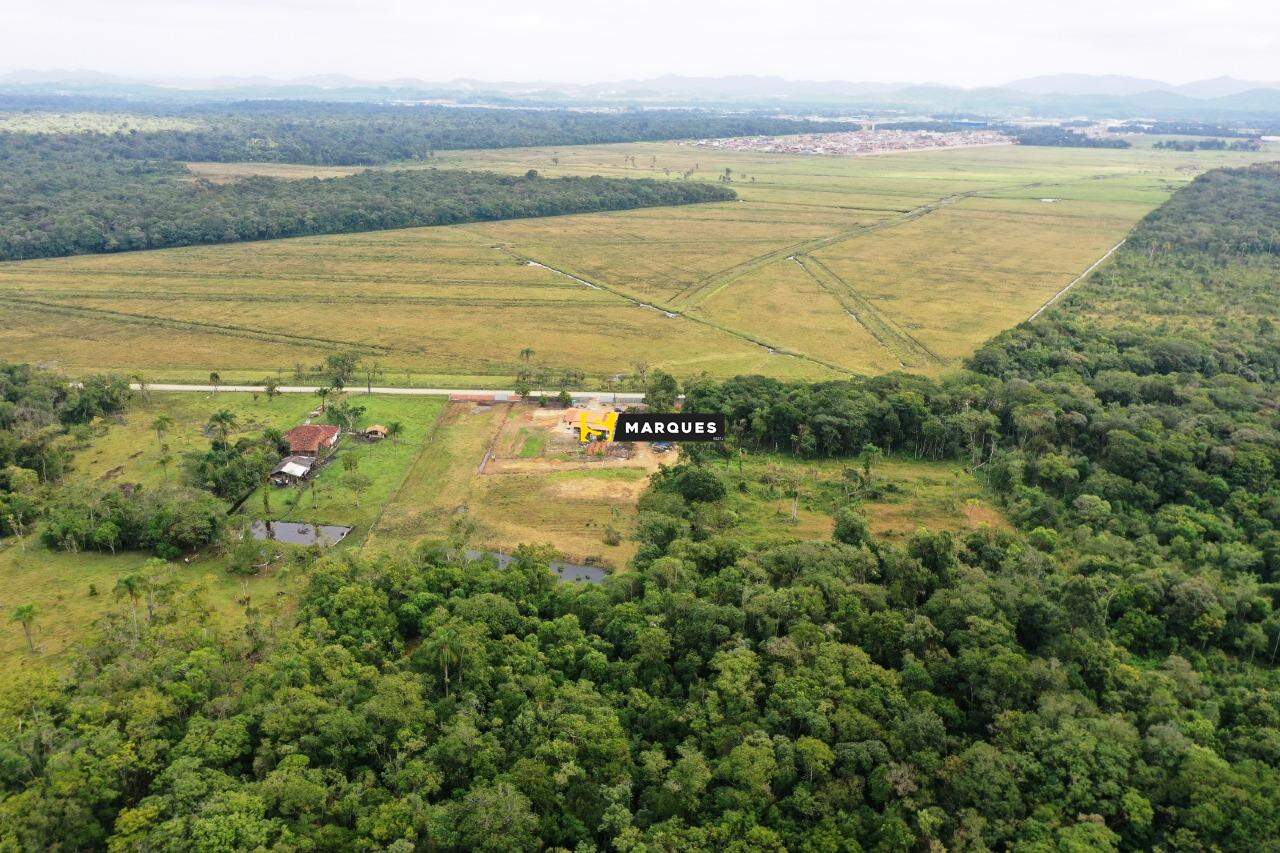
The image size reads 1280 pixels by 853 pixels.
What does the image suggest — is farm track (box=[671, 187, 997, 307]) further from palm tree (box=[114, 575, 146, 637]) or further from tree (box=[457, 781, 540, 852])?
tree (box=[457, 781, 540, 852])

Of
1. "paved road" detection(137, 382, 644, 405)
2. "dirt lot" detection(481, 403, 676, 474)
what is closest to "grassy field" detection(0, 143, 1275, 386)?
"paved road" detection(137, 382, 644, 405)

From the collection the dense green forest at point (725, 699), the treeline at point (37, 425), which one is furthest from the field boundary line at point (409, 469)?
the treeline at point (37, 425)

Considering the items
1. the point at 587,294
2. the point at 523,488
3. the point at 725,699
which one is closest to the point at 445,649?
the point at 725,699

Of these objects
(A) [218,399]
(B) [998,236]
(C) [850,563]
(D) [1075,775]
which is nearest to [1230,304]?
(B) [998,236]

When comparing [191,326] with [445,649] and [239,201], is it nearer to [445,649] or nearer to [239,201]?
[239,201]

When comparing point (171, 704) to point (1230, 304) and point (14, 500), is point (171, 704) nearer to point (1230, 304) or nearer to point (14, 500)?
point (14, 500)

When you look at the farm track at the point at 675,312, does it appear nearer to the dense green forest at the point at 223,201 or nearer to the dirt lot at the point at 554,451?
the dirt lot at the point at 554,451
